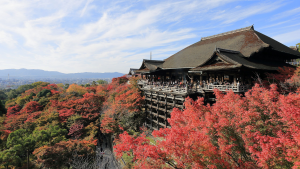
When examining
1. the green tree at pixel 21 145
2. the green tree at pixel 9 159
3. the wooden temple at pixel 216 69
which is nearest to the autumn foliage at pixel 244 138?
the wooden temple at pixel 216 69

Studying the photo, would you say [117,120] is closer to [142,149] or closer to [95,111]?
[95,111]

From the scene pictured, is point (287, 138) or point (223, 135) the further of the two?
point (223, 135)

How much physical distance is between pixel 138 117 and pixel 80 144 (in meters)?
9.23

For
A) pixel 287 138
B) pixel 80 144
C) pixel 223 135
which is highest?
pixel 287 138

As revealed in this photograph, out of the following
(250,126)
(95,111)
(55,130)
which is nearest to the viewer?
(250,126)

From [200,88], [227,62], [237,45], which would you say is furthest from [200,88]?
[237,45]

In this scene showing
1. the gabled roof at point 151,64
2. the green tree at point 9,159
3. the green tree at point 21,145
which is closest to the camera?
the green tree at point 9,159

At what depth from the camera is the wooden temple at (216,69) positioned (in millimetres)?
16172

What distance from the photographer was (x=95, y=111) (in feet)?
93.2

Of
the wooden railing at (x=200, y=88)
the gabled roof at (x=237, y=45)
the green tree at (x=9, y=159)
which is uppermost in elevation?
the gabled roof at (x=237, y=45)

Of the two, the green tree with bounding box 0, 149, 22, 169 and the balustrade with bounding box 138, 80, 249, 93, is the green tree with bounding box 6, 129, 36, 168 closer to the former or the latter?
the green tree with bounding box 0, 149, 22, 169

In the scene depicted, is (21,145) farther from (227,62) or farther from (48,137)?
(227,62)

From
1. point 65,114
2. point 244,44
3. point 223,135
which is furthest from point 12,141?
point 244,44

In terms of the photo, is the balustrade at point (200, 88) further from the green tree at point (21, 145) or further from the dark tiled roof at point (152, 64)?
the green tree at point (21, 145)
